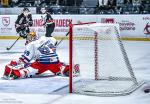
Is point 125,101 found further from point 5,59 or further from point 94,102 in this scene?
point 5,59

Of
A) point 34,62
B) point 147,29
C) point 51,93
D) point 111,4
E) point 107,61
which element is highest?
point 111,4

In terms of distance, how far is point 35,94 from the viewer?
897 centimetres

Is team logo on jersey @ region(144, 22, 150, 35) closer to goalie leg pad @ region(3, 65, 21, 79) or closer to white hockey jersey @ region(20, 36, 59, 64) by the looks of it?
white hockey jersey @ region(20, 36, 59, 64)

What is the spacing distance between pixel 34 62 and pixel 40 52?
245mm

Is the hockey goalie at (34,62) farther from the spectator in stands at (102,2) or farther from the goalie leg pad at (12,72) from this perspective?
the spectator in stands at (102,2)

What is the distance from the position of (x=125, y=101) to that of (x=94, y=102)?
1.64 feet

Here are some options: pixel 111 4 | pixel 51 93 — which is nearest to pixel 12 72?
pixel 51 93

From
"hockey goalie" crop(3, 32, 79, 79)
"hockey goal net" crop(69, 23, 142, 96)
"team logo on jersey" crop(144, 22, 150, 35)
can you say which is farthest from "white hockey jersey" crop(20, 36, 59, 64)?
"team logo on jersey" crop(144, 22, 150, 35)

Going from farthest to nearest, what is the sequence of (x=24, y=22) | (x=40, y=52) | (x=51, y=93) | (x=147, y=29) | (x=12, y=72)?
(x=147, y=29) < (x=24, y=22) < (x=40, y=52) < (x=12, y=72) < (x=51, y=93)

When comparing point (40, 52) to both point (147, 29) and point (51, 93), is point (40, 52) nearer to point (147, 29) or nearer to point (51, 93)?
point (51, 93)

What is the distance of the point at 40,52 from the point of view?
10.6m

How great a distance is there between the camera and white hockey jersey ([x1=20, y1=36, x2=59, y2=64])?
1055 centimetres

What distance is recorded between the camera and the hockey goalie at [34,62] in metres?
10.5

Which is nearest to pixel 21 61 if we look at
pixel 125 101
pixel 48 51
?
pixel 48 51
